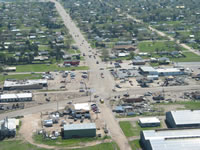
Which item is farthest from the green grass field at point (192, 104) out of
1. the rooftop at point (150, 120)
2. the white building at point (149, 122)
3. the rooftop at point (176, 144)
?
the rooftop at point (176, 144)

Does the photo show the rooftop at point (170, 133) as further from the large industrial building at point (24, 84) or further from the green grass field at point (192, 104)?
the large industrial building at point (24, 84)

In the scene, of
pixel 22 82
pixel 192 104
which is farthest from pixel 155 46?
pixel 22 82

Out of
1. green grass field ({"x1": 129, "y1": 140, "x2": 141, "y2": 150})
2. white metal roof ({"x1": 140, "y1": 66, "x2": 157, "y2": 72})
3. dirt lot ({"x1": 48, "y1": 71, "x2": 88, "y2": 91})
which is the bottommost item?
green grass field ({"x1": 129, "y1": 140, "x2": 141, "y2": 150})

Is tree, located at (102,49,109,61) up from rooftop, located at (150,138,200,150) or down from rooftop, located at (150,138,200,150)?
up

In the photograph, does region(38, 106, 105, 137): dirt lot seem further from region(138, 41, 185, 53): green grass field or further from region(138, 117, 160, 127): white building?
region(138, 41, 185, 53): green grass field

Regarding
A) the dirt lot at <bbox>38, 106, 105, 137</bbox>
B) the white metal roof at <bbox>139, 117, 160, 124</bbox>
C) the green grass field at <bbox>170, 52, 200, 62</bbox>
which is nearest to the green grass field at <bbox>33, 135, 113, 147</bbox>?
the dirt lot at <bbox>38, 106, 105, 137</bbox>

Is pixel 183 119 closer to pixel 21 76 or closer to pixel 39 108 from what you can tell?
pixel 39 108

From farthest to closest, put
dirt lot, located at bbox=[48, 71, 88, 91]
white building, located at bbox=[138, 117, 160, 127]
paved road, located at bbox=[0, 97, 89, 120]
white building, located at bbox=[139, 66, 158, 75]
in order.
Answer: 1. white building, located at bbox=[139, 66, 158, 75]
2. dirt lot, located at bbox=[48, 71, 88, 91]
3. paved road, located at bbox=[0, 97, 89, 120]
4. white building, located at bbox=[138, 117, 160, 127]
